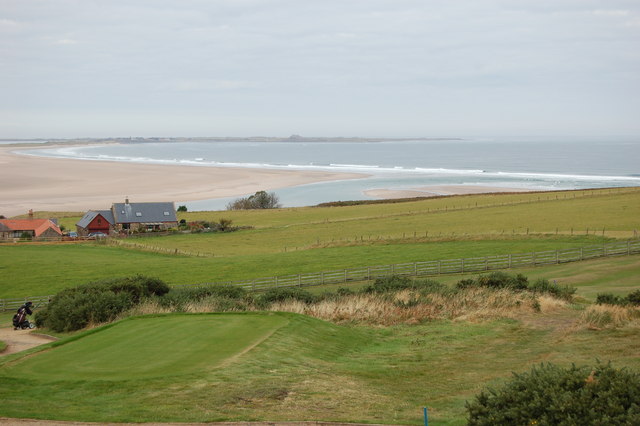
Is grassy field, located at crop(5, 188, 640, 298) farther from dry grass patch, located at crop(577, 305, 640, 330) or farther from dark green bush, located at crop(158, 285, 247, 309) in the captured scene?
dry grass patch, located at crop(577, 305, 640, 330)

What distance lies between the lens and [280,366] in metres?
15.1

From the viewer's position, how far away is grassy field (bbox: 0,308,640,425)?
12.4 metres

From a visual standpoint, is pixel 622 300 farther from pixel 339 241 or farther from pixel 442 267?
pixel 339 241

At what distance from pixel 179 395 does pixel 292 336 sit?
4868mm

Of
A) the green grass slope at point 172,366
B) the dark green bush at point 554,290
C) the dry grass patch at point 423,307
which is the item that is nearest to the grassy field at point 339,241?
the dark green bush at point 554,290

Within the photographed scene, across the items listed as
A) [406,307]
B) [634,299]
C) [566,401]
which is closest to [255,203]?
[406,307]

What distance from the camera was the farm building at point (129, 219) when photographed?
67.9 m

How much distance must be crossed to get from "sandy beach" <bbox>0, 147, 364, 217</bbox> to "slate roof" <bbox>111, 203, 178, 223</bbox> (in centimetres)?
2439

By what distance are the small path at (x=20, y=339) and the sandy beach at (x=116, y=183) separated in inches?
2747

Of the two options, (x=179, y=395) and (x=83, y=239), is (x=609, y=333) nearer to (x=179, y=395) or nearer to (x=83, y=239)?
(x=179, y=395)

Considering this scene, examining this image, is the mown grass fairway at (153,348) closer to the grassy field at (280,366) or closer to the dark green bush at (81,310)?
the grassy field at (280,366)

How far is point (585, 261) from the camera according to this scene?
120 ft

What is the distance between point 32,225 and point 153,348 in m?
54.0

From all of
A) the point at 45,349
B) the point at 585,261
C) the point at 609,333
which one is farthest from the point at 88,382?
the point at 585,261
